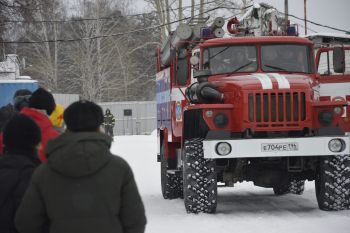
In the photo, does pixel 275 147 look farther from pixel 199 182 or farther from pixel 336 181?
pixel 199 182

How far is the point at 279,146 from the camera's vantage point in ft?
34.5

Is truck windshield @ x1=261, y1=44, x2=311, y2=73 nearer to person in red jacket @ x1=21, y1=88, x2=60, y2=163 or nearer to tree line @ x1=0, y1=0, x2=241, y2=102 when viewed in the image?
person in red jacket @ x1=21, y1=88, x2=60, y2=163

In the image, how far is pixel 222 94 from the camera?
11289 mm

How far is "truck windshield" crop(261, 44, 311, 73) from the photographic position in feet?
38.6

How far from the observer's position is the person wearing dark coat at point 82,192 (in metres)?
4.30

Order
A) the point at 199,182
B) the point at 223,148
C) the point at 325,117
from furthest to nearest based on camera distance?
the point at 325,117 < the point at 199,182 < the point at 223,148

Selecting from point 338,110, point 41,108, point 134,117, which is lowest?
point 134,117

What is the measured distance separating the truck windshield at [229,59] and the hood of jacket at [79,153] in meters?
7.53

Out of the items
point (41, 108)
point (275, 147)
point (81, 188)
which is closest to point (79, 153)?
point (81, 188)

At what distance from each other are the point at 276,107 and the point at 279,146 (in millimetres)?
573

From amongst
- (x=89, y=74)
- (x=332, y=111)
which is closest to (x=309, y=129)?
(x=332, y=111)

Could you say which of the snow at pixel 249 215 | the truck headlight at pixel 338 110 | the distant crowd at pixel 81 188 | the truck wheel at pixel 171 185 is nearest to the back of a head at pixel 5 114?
the snow at pixel 249 215

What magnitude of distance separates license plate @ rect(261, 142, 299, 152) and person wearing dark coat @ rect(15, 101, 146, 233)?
621 cm

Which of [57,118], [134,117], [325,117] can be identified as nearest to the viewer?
[57,118]
